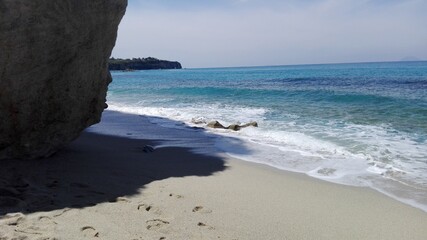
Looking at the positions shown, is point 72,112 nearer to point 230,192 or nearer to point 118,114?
point 230,192

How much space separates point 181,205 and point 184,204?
0.06 m

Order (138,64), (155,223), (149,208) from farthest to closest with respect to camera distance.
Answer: (138,64)
(149,208)
(155,223)

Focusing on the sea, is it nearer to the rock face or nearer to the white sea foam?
the white sea foam

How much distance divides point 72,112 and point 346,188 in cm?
486

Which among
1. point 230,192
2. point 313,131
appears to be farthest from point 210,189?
point 313,131

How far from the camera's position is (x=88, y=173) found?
6309 mm

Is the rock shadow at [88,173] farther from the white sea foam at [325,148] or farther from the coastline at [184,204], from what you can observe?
the white sea foam at [325,148]

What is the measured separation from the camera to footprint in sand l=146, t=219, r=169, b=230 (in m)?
4.25

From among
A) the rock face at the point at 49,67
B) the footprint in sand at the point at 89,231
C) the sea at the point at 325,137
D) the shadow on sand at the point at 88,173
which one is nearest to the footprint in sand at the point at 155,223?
the footprint in sand at the point at 89,231

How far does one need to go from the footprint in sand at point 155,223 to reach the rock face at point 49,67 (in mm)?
3215

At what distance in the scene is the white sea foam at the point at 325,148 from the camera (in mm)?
6746

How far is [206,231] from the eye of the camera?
424 cm

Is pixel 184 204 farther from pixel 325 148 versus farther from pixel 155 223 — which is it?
pixel 325 148

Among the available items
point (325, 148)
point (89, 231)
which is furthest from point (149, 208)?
point (325, 148)
